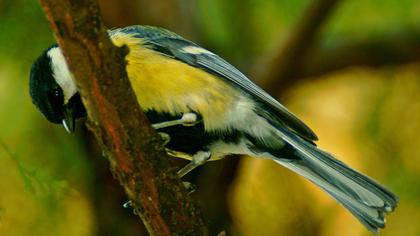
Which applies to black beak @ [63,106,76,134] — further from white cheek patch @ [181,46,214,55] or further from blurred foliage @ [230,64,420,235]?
blurred foliage @ [230,64,420,235]

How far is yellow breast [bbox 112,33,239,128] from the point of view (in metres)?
2.51

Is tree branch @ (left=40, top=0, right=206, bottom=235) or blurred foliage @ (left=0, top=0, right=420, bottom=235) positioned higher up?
tree branch @ (left=40, top=0, right=206, bottom=235)

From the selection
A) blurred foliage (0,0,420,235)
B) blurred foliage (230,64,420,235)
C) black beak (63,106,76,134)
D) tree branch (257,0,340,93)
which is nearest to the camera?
black beak (63,106,76,134)

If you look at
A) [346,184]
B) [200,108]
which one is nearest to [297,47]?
[200,108]

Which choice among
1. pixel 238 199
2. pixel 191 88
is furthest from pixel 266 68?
pixel 191 88

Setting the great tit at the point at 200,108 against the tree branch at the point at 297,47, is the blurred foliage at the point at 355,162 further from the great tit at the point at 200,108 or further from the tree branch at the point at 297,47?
the great tit at the point at 200,108

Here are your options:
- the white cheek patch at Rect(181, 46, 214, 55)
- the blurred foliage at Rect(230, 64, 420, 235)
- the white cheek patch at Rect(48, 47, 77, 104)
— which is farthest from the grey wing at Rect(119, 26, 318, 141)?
the blurred foliage at Rect(230, 64, 420, 235)

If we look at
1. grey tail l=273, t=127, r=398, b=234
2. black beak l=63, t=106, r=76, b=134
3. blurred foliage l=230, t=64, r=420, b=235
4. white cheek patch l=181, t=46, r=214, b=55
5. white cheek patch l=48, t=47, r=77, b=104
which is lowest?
blurred foliage l=230, t=64, r=420, b=235

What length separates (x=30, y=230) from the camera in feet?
11.2

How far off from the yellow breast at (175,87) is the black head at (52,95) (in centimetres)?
23

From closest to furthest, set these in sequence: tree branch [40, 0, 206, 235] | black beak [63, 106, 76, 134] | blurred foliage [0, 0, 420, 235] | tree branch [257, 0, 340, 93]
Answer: tree branch [40, 0, 206, 235] < black beak [63, 106, 76, 134] < tree branch [257, 0, 340, 93] < blurred foliage [0, 0, 420, 235]

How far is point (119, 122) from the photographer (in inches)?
74.7

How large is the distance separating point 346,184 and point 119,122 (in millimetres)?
819

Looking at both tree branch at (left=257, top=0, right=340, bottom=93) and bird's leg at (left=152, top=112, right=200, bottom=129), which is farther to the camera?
tree branch at (left=257, top=0, right=340, bottom=93)
